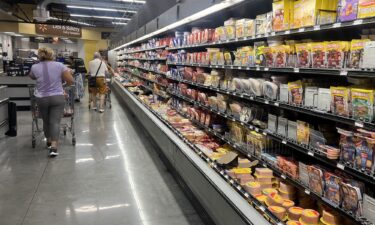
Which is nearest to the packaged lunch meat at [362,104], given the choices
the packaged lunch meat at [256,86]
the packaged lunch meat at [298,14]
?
the packaged lunch meat at [298,14]

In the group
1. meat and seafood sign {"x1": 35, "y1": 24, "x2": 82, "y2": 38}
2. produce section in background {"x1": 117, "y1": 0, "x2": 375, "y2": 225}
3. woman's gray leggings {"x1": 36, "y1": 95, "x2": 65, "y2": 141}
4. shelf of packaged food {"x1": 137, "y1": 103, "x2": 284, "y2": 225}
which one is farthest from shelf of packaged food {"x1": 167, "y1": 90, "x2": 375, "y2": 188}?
meat and seafood sign {"x1": 35, "y1": 24, "x2": 82, "y2": 38}

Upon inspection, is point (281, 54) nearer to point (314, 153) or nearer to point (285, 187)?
point (314, 153)

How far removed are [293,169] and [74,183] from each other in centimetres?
303

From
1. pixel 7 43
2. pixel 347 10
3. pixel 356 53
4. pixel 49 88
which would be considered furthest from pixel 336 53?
pixel 7 43

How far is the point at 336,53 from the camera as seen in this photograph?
2.23m

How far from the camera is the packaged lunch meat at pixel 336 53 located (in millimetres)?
2186

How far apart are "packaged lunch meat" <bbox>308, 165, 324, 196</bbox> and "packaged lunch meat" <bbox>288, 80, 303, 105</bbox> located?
543 millimetres

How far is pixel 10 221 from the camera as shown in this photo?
340cm

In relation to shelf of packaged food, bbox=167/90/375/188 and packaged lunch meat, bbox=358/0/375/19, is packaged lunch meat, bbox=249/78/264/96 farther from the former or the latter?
packaged lunch meat, bbox=358/0/375/19

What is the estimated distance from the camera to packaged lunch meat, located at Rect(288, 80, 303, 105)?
2645 mm

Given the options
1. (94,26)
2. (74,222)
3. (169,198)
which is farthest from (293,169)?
(94,26)

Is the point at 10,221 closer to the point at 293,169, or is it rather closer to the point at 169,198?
the point at 169,198

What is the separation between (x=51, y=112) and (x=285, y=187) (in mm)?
4176

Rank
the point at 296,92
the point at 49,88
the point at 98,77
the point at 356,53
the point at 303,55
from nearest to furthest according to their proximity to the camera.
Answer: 1. the point at 356,53
2. the point at 303,55
3. the point at 296,92
4. the point at 49,88
5. the point at 98,77
